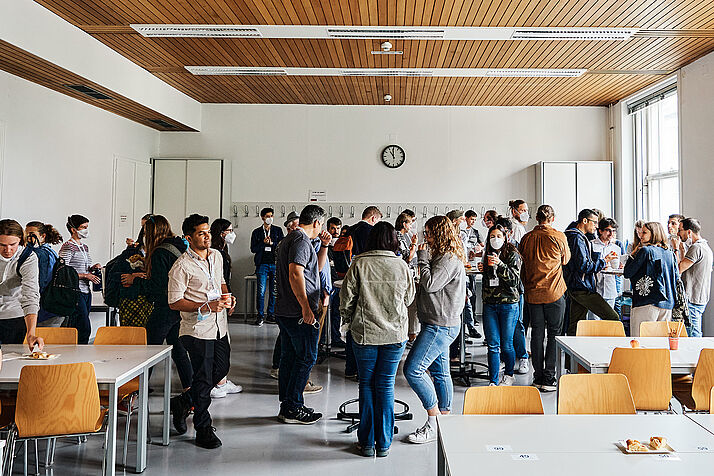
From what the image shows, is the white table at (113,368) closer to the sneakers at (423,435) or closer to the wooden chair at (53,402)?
the wooden chair at (53,402)

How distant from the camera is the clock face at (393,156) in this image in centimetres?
1007

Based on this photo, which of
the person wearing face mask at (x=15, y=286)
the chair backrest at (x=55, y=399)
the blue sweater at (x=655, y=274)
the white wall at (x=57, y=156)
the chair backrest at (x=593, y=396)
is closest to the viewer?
the chair backrest at (x=593, y=396)

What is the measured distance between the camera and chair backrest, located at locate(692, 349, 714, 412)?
3.42 meters

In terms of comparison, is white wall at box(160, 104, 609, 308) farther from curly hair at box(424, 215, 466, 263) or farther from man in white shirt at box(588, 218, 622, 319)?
curly hair at box(424, 215, 466, 263)

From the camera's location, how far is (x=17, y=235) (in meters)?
4.11

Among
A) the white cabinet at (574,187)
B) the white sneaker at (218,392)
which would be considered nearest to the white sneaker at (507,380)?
the white sneaker at (218,392)

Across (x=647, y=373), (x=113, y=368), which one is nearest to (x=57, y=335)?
(x=113, y=368)

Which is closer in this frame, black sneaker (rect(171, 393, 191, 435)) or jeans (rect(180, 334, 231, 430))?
jeans (rect(180, 334, 231, 430))

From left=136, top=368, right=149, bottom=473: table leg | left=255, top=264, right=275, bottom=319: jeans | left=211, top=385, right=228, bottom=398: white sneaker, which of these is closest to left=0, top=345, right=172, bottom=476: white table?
left=136, top=368, right=149, bottom=473: table leg

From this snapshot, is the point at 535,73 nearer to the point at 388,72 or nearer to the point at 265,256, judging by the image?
the point at 388,72

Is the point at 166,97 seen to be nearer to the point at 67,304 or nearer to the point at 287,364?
the point at 67,304

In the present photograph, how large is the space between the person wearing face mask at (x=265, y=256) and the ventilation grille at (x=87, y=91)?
3164mm

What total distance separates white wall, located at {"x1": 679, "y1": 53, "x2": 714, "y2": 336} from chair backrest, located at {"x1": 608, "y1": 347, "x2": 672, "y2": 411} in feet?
13.1

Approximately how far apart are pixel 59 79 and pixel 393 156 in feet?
17.8
